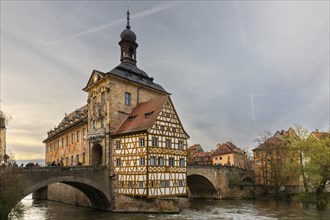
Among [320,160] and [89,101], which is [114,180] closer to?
[89,101]

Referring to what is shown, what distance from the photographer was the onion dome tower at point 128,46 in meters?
34.3

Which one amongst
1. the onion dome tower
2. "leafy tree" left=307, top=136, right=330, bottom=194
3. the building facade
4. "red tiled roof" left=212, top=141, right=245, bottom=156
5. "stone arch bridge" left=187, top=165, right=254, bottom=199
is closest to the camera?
"leafy tree" left=307, top=136, right=330, bottom=194

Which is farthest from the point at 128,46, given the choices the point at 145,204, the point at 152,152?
the point at 145,204

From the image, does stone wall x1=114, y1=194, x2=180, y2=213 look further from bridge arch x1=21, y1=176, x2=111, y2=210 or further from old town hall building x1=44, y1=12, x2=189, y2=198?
bridge arch x1=21, y1=176, x2=111, y2=210

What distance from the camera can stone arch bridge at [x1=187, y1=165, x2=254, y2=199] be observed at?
39109 millimetres

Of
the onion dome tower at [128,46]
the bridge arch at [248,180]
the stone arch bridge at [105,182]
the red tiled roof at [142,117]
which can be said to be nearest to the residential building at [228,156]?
the bridge arch at [248,180]

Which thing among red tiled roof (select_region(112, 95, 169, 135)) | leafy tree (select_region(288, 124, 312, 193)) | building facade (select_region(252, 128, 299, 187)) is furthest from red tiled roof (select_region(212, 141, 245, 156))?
red tiled roof (select_region(112, 95, 169, 135))

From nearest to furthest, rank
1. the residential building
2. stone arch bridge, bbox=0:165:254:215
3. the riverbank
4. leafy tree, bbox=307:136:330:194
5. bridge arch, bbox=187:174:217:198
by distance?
stone arch bridge, bbox=0:165:254:215 < leafy tree, bbox=307:136:330:194 < the riverbank < bridge arch, bbox=187:174:217:198 < the residential building

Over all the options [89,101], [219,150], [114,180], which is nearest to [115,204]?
[114,180]

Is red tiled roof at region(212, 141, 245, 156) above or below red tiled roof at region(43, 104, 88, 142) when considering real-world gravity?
below

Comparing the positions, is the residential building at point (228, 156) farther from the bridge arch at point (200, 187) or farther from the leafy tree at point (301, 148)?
the leafy tree at point (301, 148)

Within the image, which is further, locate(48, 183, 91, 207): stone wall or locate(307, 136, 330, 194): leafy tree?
locate(48, 183, 91, 207): stone wall

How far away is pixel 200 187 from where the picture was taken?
42062 mm

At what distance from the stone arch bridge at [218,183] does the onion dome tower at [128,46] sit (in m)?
14.9
